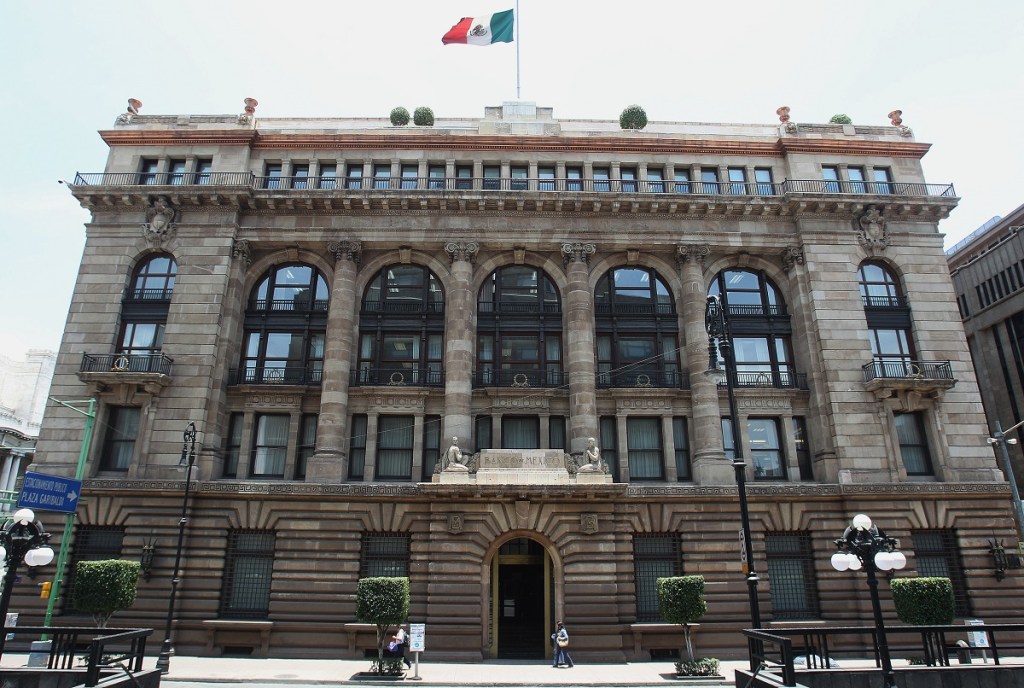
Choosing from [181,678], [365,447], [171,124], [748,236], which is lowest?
[181,678]

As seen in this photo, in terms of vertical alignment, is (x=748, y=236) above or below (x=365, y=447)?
above

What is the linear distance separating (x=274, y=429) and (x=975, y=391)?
3423 centimetres

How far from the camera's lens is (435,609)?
27.2 meters

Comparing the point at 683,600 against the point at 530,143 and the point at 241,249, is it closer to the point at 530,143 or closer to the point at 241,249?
A: the point at 530,143

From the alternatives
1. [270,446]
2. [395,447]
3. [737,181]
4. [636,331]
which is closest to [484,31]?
[737,181]

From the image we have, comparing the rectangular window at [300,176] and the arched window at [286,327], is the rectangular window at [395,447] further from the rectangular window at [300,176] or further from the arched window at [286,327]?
the rectangular window at [300,176]

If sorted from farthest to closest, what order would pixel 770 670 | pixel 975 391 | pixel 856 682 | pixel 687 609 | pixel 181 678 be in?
pixel 975 391 < pixel 687 609 < pixel 181 678 < pixel 770 670 < pixel 856 682

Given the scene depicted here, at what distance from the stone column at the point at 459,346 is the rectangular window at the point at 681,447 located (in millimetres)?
9986

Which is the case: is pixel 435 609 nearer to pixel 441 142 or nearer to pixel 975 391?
pixel 441 142

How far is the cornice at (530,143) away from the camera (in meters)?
34.4

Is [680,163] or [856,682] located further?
[680,163]

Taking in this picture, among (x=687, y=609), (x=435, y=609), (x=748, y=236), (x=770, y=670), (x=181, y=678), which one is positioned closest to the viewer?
(x=770, y=670)

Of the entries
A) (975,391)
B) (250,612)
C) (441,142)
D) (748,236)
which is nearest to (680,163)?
(748,236)

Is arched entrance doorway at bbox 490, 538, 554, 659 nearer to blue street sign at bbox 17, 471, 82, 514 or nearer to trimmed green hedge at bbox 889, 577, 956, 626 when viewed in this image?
trimmed green hedge at bbox 889, 577, 956, 626
